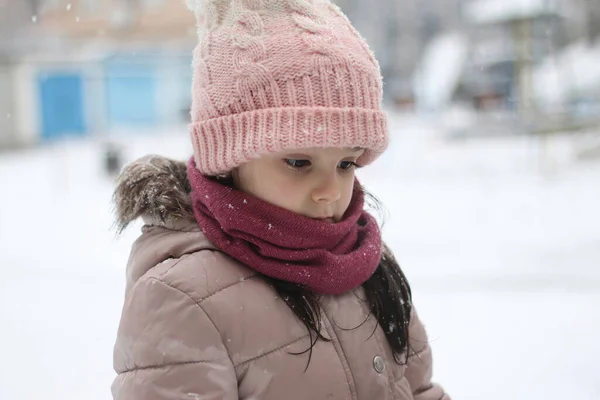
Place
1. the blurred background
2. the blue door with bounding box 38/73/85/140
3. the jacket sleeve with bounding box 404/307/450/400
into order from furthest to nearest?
the blue door with bounding box 38/73/85/140 → the blurred background → the jacket sleeve with bounding box 404/307/450/400

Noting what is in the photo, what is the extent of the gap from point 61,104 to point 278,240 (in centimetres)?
1155

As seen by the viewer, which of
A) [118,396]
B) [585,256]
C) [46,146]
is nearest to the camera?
[118,396]

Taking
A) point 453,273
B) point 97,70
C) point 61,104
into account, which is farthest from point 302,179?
point 61,104

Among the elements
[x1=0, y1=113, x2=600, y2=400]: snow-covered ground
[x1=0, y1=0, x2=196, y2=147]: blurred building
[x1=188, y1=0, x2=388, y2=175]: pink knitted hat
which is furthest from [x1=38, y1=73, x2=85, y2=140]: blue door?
[x1=188, y1=0, x2=388, y2=175]: pink knitted hat

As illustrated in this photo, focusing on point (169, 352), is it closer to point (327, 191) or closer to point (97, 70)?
point (327, 191)

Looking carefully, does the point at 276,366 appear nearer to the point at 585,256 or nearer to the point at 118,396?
the point at 118,396

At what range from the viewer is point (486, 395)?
204 cm

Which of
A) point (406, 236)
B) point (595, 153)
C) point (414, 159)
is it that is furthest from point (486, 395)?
point (414, 159)

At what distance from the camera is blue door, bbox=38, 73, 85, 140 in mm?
11195

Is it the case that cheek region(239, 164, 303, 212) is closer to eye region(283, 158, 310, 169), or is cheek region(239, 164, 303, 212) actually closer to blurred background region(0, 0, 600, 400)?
eye region(283, 158, 310, 169)

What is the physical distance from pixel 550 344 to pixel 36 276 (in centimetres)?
280

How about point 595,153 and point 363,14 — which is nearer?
point 595,153

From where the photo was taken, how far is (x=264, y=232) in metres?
1.08

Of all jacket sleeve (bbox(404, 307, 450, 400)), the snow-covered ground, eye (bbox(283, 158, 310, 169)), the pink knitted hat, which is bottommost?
the snow-covered ground
